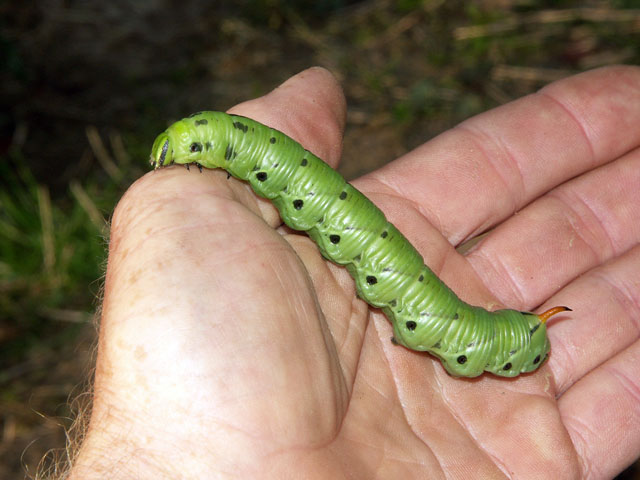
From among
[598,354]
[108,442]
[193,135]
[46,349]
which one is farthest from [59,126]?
[598,354]

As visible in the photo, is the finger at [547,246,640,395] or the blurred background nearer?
the finger at [547,246,640,395]

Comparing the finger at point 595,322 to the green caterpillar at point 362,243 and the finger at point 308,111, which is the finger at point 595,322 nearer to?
the green caterpillar at point 362,243

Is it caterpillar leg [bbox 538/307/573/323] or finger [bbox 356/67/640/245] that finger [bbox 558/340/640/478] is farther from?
finger [bbox 356/67/640/245]

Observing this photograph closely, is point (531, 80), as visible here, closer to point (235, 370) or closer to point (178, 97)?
point (178, 97)

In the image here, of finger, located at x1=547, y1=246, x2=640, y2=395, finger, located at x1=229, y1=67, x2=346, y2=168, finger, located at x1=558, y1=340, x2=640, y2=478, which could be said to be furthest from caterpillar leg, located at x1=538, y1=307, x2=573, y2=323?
finger, located at x1=229, y1=67, x2=346, y2=168

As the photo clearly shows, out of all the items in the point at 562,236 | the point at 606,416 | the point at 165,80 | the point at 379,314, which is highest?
the point at 562,236

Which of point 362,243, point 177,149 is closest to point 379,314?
point 362,243

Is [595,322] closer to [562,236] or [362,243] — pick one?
[562,236]
